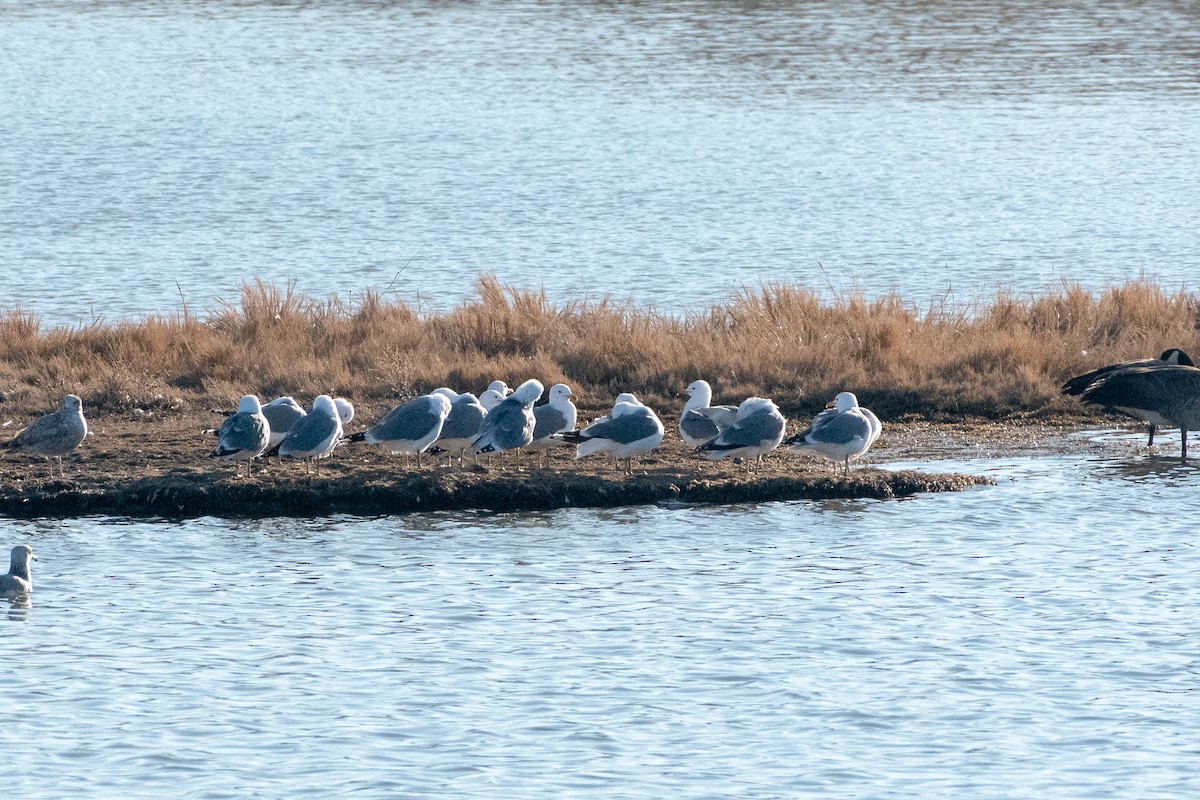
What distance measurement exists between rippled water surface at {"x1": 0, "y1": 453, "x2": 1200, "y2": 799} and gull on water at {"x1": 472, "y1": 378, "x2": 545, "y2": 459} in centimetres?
64

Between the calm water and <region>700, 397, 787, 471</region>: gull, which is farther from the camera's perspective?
the calm water

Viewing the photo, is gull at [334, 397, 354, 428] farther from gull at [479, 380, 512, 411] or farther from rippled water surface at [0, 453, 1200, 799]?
rippled water surface at [0, 453, 1200, 799]

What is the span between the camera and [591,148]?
35.6 m

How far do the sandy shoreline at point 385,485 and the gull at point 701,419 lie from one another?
0.75 ft

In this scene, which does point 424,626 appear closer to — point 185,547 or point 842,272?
point 185,547

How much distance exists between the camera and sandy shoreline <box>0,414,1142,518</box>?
13453mm

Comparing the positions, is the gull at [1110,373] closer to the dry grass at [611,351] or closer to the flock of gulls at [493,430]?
the dry grass at [611,351]

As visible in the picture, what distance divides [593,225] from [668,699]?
1949cm

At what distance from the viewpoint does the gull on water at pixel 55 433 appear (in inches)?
539

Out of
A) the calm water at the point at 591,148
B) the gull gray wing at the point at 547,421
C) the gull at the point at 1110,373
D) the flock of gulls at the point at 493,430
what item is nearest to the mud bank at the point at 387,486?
the flock of gulls at the point at 493,430

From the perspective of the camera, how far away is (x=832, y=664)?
409 inches

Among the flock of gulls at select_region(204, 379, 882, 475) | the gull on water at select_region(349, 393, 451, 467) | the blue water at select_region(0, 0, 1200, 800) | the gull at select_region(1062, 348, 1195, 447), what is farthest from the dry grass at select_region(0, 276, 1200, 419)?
the gull on water at select_region(349, 393, 451, 467)

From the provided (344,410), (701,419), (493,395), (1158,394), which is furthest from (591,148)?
(701,419)

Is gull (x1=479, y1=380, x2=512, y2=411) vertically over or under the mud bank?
over
